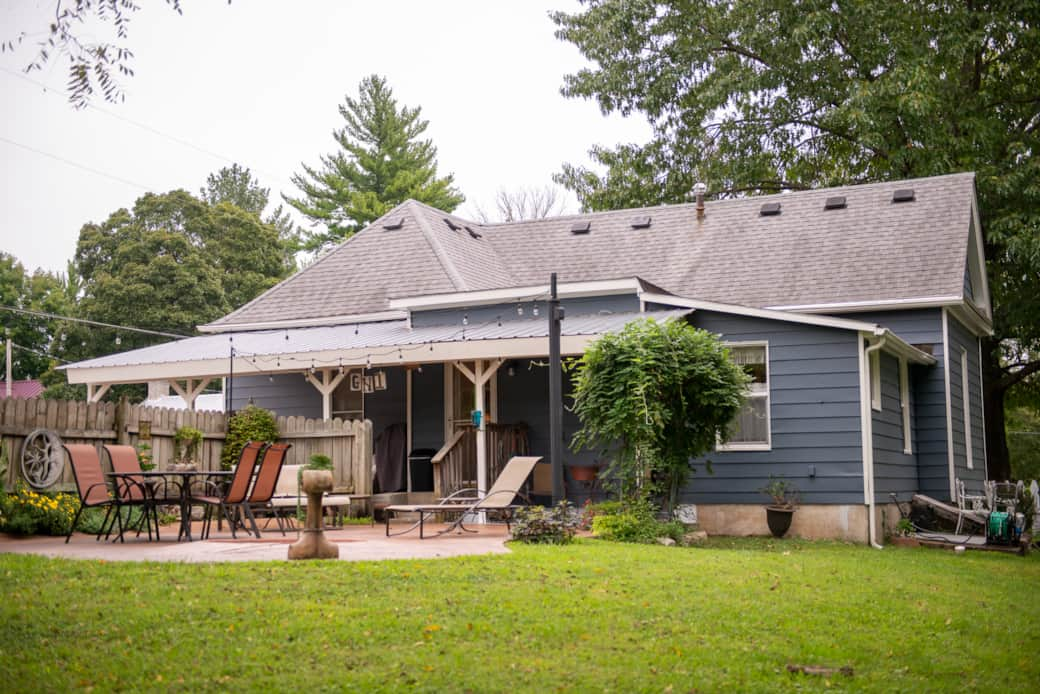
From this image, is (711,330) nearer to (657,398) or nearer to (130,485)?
(657,398)

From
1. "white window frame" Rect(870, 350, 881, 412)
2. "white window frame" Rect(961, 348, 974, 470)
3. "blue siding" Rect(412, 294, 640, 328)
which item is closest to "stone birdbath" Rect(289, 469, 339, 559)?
"blue siding" Rect(412, 294, 640, 328)

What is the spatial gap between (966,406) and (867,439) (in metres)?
5.40

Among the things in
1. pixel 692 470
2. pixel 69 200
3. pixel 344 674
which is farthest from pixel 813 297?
pixel 69 200

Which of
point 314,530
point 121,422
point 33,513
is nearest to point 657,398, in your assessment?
point 314,530

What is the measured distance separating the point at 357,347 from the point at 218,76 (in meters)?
6.19

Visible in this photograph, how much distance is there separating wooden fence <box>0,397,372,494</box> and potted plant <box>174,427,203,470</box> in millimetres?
68

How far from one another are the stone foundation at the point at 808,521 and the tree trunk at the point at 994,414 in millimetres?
8679

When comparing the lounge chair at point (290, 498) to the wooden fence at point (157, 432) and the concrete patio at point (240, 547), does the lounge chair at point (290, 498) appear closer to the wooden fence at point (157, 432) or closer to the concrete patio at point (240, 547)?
the wooden fence at point (157, 432)

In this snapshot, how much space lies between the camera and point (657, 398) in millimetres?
12578

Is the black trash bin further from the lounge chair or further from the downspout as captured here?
the downspout

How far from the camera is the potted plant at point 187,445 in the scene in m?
14.3

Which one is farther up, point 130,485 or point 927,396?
point 927,396

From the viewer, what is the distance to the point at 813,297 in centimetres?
1716

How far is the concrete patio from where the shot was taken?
356 inches
